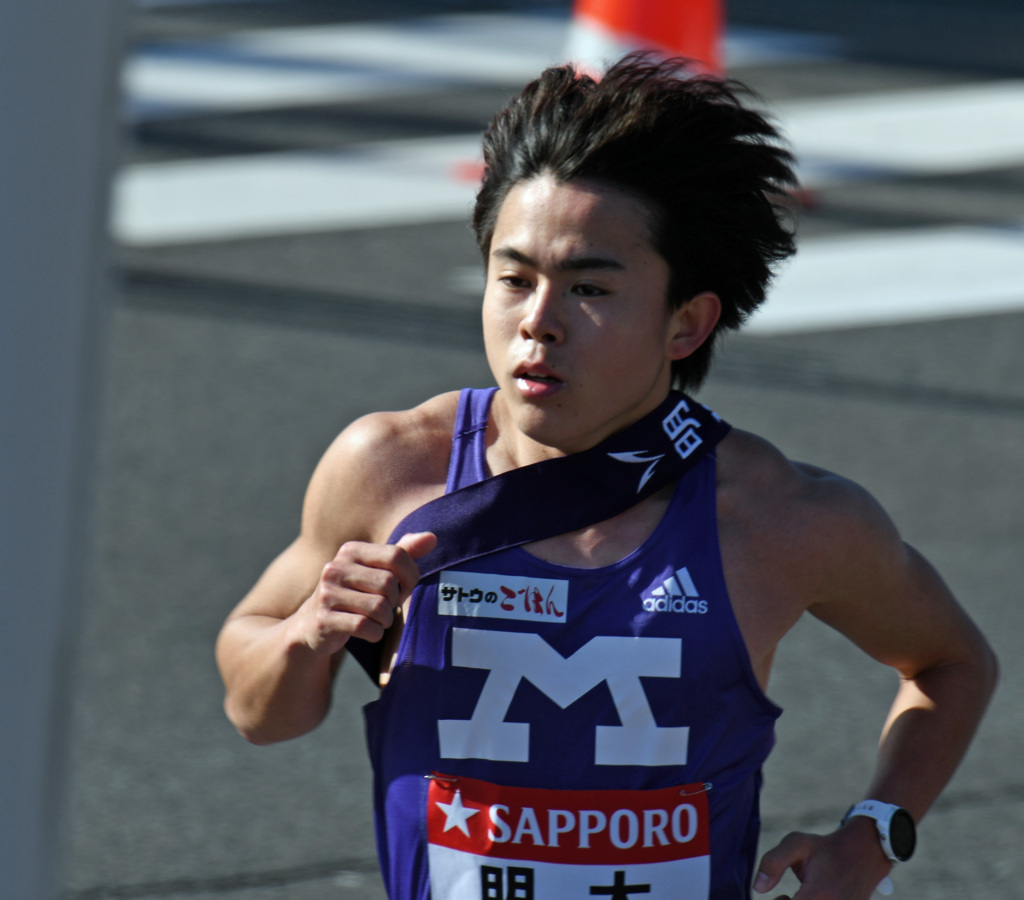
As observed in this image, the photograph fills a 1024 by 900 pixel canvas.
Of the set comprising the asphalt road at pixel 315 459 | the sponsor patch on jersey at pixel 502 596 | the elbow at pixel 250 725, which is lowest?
the asphalt road at pixel 315 459

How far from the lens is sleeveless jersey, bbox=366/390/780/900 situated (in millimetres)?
1706

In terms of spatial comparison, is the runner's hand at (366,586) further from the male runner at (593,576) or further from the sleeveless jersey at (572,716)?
the sleeveless jersey at (572,716)

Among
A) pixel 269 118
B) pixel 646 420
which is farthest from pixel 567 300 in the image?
pixel 269 118

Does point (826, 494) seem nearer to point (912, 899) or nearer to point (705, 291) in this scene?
point (705, 291)

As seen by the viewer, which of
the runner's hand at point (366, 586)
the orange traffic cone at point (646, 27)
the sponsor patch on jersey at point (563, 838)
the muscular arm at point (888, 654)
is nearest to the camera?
the runner's hand at point (366, 586)

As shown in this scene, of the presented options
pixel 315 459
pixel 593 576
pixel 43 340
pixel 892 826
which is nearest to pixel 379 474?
pixel 593 576

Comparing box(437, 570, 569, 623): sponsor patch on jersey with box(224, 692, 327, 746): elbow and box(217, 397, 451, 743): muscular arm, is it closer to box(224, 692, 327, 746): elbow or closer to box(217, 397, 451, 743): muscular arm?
box(217, 397, 451, 743): muscular arm

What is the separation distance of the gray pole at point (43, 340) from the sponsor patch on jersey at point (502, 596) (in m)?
0.97

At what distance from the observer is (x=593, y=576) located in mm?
1722

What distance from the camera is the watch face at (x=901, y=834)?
6.24 feet

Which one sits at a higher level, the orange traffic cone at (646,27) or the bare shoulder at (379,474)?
the orange traffic cone at (646,27)

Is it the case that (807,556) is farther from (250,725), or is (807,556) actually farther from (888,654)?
(250,725)

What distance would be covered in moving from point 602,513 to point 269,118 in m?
7.01

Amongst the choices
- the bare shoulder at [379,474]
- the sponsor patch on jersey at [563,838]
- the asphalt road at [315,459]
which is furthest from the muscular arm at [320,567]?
the asphalt road at [315,459]
